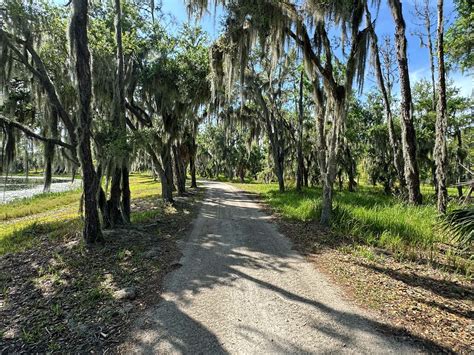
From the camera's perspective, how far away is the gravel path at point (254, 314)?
278 cm

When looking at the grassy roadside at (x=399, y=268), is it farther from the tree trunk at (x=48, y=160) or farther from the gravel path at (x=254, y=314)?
the tree trunk at (x=48, y=160)

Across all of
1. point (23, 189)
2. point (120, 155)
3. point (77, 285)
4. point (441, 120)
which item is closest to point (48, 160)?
point (120, 155)

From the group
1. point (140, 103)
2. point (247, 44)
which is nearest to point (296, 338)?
point (247, 44)

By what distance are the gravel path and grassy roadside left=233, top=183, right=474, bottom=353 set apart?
1.25 feet

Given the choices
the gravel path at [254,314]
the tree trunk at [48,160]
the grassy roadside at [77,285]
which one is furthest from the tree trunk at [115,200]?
the gravel path at [254,314]

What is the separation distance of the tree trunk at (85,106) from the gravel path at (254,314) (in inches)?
98.6

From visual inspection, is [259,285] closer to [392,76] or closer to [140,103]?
[140,103]

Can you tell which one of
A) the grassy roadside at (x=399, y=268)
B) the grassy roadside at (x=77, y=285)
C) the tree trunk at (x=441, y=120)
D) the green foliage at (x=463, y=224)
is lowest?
the grassy roadside at (x=77, y=285)

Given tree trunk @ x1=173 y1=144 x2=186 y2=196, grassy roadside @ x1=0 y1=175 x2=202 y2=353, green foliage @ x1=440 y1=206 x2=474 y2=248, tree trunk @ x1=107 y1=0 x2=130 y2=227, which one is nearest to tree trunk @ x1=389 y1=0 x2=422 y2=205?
green foliage @ x1=440 y1=206 x2=474 y2=248

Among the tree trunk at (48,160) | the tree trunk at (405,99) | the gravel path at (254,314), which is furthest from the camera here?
the tree trunk at (405,99)

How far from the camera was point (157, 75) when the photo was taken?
33.8 ft

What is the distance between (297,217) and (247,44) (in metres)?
5.91

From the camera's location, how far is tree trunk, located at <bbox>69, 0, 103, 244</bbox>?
18.0 feet

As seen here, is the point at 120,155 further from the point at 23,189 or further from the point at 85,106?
the point at 23,189
